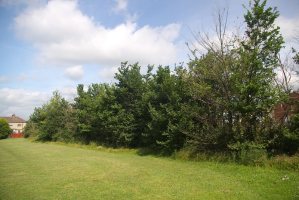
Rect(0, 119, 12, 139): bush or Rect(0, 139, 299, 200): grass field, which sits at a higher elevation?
Rect(0, 119, 12, 139): bush

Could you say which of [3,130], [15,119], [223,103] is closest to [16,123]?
A: [15,119]

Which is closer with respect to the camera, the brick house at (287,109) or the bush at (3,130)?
the brick house at (287,109)

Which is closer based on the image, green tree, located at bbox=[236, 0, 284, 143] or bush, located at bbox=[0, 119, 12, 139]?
green tree, located at bbox=[236, 0, 284, 143]

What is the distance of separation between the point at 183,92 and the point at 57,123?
27239 mm

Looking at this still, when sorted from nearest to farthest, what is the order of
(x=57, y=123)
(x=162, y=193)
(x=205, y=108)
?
(x=162, y=193), (x=205, y=108), (x=57, y=123)

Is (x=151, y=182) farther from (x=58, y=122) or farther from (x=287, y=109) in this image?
(x=58, y=122)

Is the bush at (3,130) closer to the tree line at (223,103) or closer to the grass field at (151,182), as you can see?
the tree line at (223,103)

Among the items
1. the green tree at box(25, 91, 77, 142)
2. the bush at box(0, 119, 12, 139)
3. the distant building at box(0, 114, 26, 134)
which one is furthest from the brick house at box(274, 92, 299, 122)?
the distant building at box(0, 114, 26, 134)

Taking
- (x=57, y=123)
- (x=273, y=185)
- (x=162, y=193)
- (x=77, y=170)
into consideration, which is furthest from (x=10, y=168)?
(x=57, y=123)

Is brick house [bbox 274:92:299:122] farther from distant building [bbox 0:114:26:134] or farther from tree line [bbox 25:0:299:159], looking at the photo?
distant building [bbox 0:114:26:134]

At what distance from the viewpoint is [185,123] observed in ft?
62.6

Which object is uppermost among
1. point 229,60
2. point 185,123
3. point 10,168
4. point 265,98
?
point 229,60

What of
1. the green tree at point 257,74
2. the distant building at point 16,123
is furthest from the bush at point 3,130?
the green tree at point 257,74

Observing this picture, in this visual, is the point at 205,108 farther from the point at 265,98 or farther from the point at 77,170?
the point at 77,170
